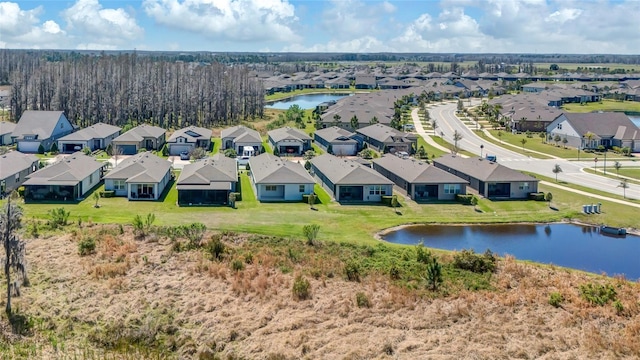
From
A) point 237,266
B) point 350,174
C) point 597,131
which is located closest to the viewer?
point 237,266

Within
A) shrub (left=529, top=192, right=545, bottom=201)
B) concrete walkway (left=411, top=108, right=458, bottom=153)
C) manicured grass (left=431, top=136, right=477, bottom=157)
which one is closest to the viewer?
shrub (left=529, top=192, right=545, bottom=201)

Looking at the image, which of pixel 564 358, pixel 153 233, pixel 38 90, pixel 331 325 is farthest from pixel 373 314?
pixel 38 90

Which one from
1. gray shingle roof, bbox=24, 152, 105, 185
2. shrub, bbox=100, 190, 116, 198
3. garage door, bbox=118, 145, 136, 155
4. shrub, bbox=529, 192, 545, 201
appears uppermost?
garage door, bbox=118, 145, 136, 155

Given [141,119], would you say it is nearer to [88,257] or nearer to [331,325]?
[88,257]

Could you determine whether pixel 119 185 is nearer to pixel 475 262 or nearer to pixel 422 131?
pixel 475 262

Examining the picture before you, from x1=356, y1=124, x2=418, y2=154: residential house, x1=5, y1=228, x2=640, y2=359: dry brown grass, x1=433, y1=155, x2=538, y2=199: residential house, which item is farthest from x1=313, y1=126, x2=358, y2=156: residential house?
x1=5, y1=228, x2=640, y2=359: dry brown grass

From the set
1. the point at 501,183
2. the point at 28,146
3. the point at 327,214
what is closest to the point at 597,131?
the point at 501,183

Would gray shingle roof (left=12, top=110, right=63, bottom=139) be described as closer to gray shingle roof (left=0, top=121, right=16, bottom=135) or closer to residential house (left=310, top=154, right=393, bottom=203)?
gray shingle roof (left=0, top=121, right=16, bottom=135)
